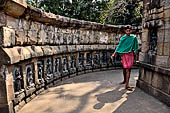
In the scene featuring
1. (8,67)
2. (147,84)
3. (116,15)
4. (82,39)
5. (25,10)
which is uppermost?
(116,15)

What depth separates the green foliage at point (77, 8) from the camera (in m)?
13.1

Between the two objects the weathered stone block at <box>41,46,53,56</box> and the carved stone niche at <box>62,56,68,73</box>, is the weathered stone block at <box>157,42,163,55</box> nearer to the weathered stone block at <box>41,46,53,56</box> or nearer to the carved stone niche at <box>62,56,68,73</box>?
the weathered stone block at <box>41,46,53,56</box>

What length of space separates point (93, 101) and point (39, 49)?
1.73 meters

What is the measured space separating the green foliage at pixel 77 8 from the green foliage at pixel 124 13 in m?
2.97

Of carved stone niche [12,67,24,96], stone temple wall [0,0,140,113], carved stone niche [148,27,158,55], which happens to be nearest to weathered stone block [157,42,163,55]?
carved stone niche [148,27,158,55]

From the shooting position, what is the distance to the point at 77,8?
12953 mm

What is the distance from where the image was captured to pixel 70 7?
13477 millimetres

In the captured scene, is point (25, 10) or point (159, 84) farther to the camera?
point (159, 84)

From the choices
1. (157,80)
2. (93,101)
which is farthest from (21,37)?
(157,80)

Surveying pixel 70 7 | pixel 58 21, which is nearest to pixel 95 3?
pixel 70 7

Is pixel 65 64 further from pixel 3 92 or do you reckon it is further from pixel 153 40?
pixel 153 40

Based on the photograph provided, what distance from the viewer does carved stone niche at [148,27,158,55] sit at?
122 inches

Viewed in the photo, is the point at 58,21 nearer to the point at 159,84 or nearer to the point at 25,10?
the point at 25,10

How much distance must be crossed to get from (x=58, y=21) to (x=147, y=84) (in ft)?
9.65
